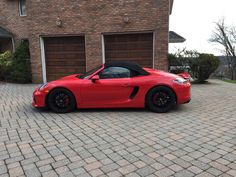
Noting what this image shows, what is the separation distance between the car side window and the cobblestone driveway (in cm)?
92

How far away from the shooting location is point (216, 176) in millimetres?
2506

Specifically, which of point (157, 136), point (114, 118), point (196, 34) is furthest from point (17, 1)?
point (196, 34)

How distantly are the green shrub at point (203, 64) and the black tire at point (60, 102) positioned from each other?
282 inches

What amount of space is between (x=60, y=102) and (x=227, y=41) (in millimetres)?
31517

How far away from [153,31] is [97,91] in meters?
5.95

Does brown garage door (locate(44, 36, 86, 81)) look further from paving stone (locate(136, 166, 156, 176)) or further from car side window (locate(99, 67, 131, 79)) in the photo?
paving stone (locate(136, 166, 156, 176))

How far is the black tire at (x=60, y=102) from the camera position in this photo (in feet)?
18.0

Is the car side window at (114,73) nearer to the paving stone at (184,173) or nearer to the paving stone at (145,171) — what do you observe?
the paving stone at (145,171)

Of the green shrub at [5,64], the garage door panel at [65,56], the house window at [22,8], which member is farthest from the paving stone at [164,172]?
the house window at [22,8]

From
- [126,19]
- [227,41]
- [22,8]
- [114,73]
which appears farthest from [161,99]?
[227,41]

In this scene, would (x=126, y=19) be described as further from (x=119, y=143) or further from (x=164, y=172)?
(x=164, y=172)

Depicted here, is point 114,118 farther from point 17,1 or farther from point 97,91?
point 17,1

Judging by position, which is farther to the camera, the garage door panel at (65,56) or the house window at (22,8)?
the house window at (22,8)

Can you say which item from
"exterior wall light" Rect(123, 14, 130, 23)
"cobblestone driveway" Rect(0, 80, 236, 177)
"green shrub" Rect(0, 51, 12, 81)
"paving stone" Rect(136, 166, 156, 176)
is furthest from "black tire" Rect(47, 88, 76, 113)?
"green shrub" Rect(0, 51, 12, 81)
